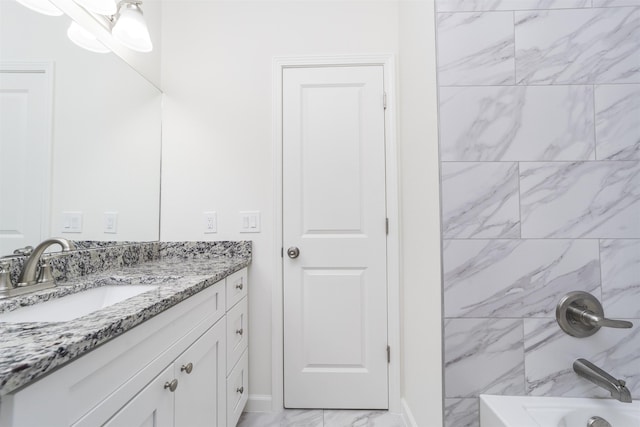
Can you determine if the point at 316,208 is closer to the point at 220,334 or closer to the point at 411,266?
the point at 411,266

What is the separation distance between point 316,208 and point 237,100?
838 mm

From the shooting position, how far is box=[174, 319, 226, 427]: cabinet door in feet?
2.96

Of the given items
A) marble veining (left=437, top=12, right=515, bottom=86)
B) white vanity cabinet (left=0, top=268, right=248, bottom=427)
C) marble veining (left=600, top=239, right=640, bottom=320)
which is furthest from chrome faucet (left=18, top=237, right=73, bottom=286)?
marble veining (left=600, top=239, right=640, bottom=320)

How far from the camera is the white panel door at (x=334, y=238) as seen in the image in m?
1.67

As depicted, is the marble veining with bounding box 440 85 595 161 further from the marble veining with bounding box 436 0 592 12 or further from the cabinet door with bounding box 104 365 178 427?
the cabinet door with bounding box 104 365 178 427

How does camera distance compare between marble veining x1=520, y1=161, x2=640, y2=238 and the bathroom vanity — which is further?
marble veining x1=520, y1=161, x2=640, y2=238

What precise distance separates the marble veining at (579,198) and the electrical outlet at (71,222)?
1.78 metres

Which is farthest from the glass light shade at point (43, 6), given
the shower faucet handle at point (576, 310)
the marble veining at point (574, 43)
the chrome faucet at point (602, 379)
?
the chrome faucet at point (602, 379)

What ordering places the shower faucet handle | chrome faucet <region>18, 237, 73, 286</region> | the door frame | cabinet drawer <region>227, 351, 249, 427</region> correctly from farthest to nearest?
the door frame
cabinet drawer <region>227, 351, 249, 427</region>
the shower faucet handle
chrome faucet <region>18, 237, 73, 286</region>

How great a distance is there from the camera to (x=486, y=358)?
1030 mm

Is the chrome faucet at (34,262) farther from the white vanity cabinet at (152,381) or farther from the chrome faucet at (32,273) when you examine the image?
the white vanity cabinet at (152,381)

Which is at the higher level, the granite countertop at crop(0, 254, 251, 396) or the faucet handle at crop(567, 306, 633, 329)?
the granite countertop at crop(0, 254, 251, 396)

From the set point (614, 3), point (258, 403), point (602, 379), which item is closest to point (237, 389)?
point (258, 403)

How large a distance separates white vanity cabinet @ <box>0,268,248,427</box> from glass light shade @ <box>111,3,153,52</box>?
124 centimetres
